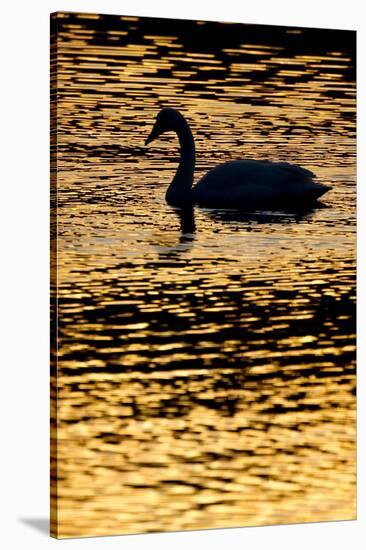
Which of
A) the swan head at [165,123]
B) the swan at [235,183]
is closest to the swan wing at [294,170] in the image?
the swan at [235,183]

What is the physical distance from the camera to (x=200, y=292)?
9.11m

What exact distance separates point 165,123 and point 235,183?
1.86 feet

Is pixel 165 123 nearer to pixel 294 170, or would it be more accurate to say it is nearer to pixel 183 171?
pixel 183 171

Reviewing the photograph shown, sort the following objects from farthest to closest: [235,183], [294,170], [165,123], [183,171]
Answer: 1. [294,170]
2. [235,183]
3. [183,171]
4. [165,123]

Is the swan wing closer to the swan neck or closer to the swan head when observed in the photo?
the swan neck

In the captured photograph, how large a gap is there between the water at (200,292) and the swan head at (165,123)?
44 millimetres

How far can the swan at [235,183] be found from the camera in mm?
9133

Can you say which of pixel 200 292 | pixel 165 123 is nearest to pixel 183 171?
pixel 165 123

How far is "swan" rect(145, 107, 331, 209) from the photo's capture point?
9.13 meters

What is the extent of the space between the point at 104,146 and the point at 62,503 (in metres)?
1.94

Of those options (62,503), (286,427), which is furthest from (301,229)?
(62,503)

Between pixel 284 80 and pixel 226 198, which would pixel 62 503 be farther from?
pixel 284 80

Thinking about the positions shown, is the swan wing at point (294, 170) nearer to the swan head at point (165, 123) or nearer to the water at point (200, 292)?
the water at point (200, 292)

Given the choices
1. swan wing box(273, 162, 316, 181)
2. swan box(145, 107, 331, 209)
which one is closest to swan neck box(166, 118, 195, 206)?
swan box(145, 107, 331, 209)
